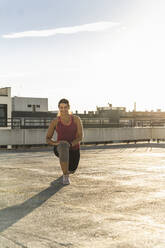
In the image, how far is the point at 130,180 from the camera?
877cm

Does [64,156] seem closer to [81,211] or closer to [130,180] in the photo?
[130,180]

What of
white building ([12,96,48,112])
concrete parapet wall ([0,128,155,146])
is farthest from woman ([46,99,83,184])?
white building ([12,96,48,112])

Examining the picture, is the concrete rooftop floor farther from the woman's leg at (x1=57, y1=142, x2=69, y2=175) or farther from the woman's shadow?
the woman's leg at (x1=57, y1=142, x2=69, y2=175)

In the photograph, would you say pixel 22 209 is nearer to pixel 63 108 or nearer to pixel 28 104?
pixel 63 108

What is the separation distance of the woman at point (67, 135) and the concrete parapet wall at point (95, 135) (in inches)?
543

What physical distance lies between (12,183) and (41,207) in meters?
2.52

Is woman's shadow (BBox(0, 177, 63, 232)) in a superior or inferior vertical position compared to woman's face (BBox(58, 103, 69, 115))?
inferior

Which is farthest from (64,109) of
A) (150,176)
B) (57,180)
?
(150,176)

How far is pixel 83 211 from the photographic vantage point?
5641 mm

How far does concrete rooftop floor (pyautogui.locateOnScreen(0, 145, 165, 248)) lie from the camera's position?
14.0 feet

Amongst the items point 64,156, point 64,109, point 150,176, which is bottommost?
point 150,176

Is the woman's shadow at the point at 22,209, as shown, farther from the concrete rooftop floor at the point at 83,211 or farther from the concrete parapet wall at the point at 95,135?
the concrete parapet wall at the point at 95,135

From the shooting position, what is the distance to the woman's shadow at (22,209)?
507cm

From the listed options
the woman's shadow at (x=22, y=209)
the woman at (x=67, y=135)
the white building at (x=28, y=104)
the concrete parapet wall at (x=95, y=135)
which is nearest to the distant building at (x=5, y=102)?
the concrete parapet wall at (x=95, y=135)
